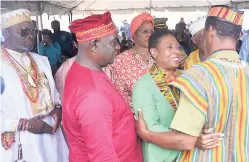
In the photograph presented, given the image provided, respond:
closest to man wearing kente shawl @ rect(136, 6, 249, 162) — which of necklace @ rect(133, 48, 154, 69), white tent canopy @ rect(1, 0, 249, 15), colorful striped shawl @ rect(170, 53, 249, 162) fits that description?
colorful striped shawl @ rect(170, 53, 249, 162)

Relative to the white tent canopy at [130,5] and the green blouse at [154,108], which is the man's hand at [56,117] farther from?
the white tent canopy at [130,5]

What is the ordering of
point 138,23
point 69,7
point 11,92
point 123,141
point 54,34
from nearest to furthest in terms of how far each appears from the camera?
point 123,141 → point 11,92 → point 138,23 → point 54,34 → point 69,7

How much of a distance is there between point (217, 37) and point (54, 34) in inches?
211

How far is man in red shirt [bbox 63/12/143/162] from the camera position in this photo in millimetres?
1468

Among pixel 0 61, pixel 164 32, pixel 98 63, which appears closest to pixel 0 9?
pixel 0 61

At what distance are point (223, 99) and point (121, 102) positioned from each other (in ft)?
1.71

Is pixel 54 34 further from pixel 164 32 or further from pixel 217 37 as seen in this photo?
pixel 217 37

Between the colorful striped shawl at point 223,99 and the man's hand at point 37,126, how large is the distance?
3.35 ft

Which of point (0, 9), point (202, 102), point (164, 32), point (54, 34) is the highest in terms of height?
point (0, 9)

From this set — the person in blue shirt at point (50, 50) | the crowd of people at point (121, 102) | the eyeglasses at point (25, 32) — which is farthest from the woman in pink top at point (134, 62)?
the person in blue shirt at point (50, 50)

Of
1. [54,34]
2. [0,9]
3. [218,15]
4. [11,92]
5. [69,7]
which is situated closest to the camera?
[218,15]

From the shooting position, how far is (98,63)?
167 cm

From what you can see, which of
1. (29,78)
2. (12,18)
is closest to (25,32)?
(12,18)

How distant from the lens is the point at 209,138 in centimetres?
Answer: 141
